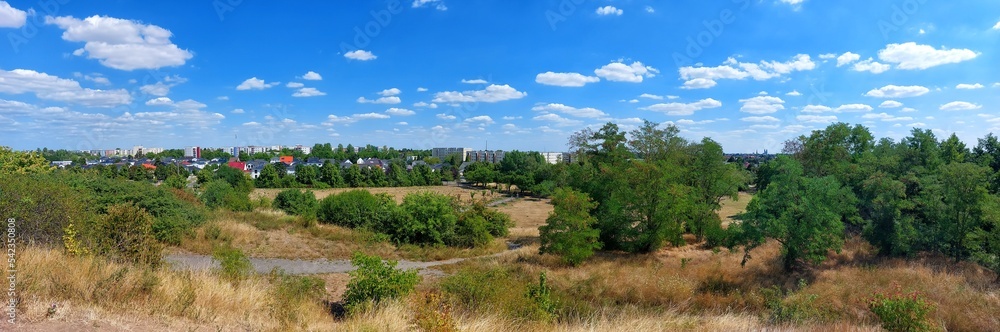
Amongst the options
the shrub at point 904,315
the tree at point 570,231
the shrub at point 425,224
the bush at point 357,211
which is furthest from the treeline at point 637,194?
the shrub at point 904,315

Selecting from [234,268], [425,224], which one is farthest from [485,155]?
[234,268]

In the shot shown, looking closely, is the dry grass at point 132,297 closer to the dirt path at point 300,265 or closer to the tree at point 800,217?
the dirt path at point 300,265

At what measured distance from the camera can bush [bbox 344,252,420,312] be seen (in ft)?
25.5

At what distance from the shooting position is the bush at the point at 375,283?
777 centimetres

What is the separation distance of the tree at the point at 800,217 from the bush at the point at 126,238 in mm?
18787

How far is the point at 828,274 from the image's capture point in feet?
60.3

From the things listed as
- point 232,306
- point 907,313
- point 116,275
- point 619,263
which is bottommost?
point 619,263

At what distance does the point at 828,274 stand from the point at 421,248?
17403 mm

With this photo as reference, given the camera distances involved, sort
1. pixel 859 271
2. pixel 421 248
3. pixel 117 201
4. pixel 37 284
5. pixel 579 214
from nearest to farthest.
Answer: pixel 37 284 → pixel 117 201 → pixel 859 271 → pixel 579 214 → pixel 421 248

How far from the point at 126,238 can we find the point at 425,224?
50.0ft

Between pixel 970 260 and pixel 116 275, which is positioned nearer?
pixel 116 275

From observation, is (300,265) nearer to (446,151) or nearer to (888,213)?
(888,213)

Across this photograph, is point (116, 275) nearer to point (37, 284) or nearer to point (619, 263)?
point (37, 284)

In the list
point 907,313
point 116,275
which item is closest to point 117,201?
point 116,275
